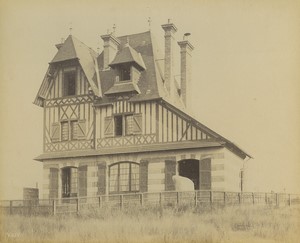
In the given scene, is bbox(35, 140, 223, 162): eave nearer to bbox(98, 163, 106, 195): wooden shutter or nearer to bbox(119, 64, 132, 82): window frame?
bbox(98, 163, 106, 195): wooden shutter

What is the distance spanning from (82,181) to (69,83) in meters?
2.09

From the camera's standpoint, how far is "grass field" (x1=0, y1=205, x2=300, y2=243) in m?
8.46

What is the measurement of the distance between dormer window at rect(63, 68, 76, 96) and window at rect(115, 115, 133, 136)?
3.80 ft

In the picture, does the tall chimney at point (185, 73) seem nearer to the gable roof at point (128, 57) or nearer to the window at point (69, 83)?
the gable roof at point (128, 57)

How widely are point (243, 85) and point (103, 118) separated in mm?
3500

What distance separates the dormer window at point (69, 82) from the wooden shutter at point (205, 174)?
319cm

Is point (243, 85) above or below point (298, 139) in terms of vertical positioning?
above

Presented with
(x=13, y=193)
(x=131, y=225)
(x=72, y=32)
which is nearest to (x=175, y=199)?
(x=131, y=225)

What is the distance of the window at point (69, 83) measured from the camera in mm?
11867

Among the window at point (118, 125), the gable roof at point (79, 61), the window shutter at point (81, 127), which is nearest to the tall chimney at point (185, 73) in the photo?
the window at point (118, 125)

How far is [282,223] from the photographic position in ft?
27.6

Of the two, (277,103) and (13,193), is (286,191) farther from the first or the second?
(13,193)

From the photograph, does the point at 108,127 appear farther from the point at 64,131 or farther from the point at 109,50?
the point at 109,50

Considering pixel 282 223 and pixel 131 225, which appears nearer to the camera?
pixel 282 223
